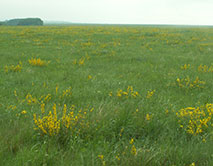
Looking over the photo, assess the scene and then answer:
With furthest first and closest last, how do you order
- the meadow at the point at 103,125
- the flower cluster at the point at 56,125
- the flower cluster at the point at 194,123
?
1. the flower cluster at the point at 194,123
2. the flower cluster at the point at 56,125
3. the meadow at the point at 103,125

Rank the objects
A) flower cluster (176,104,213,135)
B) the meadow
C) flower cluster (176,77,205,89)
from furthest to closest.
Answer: flower cluster (176,77,205,89), flower cluster (176,104,213,135), the meadow

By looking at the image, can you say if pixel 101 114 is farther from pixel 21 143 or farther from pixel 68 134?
pixel 21 143

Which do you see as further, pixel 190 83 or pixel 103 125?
pixel 190 83

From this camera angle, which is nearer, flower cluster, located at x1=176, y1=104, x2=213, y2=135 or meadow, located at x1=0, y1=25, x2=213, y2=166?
meadow, located at x1=0, y1=25, x2=213, y2=166

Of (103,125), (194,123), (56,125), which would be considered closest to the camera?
(56,125)

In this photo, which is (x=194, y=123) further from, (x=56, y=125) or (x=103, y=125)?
(x=56, y=125)

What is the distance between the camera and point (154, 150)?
2826mm

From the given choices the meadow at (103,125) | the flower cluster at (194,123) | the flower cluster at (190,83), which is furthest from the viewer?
the flower cluster at (190,83)

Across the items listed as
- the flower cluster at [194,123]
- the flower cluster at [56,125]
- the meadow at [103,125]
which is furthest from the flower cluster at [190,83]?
the flower cluster at [56,125]

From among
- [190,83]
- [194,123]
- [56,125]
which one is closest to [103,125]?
[56,125]

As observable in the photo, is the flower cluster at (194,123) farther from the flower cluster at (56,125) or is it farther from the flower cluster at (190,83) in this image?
the flower cluster at (190,83)

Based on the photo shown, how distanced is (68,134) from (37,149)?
512 mm

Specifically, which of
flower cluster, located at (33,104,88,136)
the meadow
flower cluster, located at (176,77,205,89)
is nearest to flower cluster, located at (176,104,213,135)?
the meadow

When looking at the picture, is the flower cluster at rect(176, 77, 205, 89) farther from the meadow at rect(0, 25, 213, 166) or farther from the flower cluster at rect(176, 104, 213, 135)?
the flower cluster at rect(176, 104, 213, 135)
